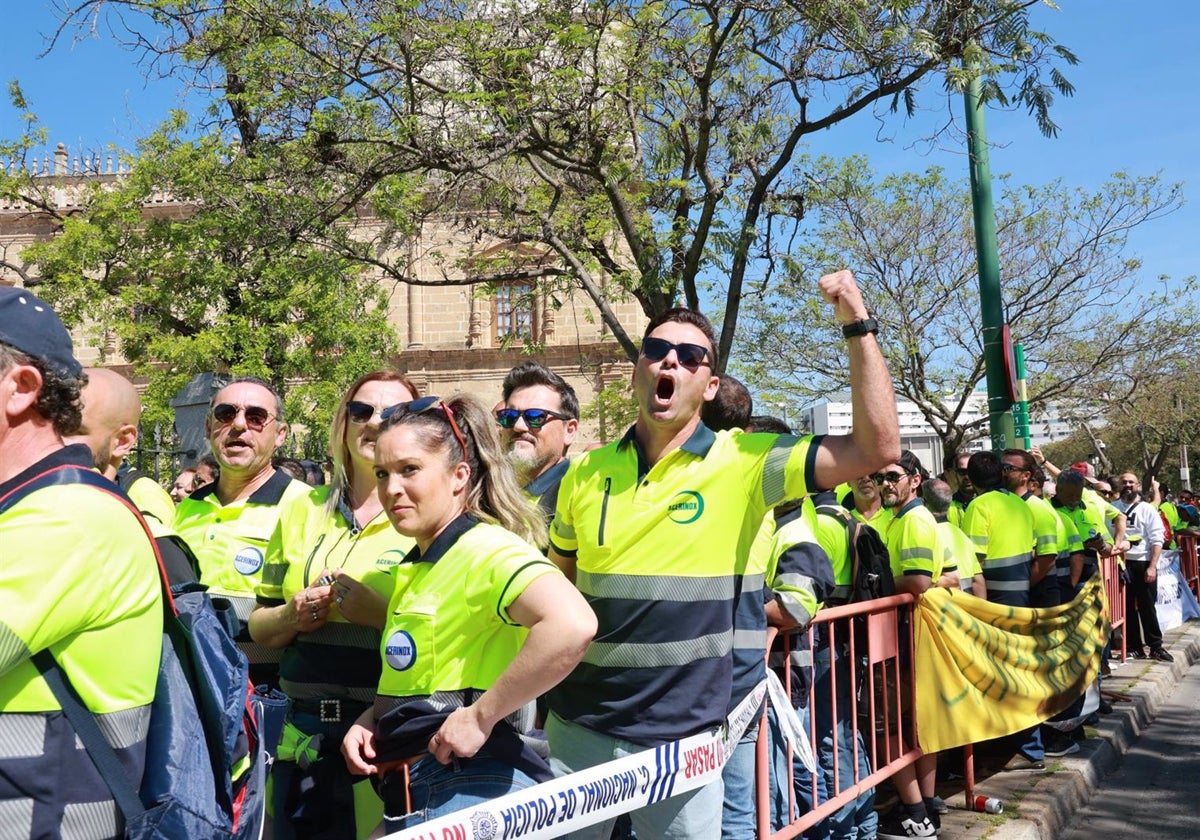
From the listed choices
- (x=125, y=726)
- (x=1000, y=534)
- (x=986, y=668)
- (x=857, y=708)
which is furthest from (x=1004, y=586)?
(x=125, y=726)

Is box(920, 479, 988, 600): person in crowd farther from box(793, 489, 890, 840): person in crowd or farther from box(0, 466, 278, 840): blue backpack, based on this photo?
box(0, 466, 278, 840): blue backpack

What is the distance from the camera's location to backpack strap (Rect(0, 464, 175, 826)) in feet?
5.92

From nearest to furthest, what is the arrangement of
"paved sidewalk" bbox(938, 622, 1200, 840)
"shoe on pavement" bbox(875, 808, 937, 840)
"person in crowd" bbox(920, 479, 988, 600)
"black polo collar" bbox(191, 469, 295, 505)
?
"black polo collar" bbox(191, 469, 295, 505) < "shoe on pavement" bbox(875, 808, 937, 840) < "paved sidewalk" bbox(938, 622, 1200, 840) < "person in crowd" bbox(920, 479, 988, 600)

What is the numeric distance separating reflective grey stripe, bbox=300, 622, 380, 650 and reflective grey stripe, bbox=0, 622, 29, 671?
1407 mm

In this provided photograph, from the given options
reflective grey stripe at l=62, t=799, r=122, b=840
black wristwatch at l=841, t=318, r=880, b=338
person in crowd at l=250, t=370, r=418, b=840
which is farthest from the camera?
person in crowd at l=250, t=370, r=418, b=840

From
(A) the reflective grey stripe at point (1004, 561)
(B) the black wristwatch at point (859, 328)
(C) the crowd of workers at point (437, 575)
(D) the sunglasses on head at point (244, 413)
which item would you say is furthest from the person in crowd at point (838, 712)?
(A) the reflective grey stripe at point (1004, 561)

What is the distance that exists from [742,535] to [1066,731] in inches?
205

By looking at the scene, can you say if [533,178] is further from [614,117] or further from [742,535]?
[742,535]

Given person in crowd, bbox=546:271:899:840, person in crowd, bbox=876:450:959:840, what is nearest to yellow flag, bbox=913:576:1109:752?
person in crowd, bbox=876:450:959:840

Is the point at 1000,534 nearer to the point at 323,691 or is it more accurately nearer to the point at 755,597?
the point at 755,597

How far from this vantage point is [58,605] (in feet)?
5.74

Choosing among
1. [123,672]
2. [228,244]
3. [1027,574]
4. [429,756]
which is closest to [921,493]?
[1027,574]

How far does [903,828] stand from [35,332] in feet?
15.8

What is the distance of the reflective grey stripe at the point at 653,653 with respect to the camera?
3.01 meters
